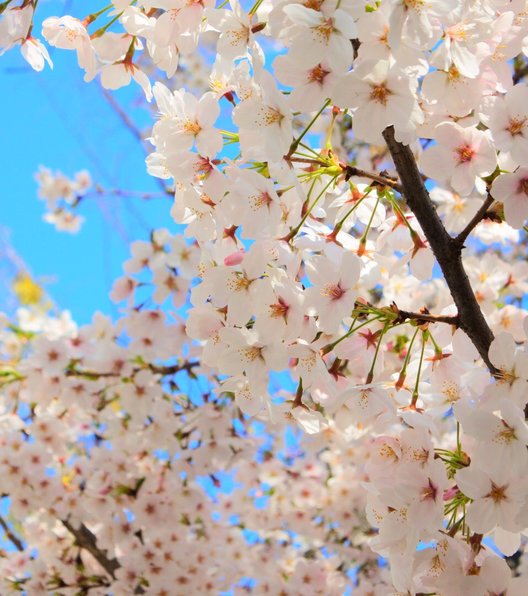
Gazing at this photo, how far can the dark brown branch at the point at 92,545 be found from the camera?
294 centimetres

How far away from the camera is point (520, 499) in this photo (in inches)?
41.0

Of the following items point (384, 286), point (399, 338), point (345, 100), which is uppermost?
point (384, 286)

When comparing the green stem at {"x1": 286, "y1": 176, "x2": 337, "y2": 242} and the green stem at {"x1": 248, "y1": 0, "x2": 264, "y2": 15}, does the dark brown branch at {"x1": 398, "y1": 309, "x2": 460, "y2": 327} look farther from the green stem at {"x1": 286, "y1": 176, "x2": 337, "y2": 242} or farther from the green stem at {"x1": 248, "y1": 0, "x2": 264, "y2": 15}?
the green stem at {"x1": 248, "y1": 0, "x2": 264, "y2": 15}

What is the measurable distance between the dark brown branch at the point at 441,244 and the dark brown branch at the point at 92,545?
2.19m

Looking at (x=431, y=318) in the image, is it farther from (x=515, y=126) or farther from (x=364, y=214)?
(x=515, y=126)

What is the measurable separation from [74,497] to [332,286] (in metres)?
2.13

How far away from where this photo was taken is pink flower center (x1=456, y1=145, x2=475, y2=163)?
115cm

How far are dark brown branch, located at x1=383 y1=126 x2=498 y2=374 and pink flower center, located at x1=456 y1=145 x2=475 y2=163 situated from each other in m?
0.07

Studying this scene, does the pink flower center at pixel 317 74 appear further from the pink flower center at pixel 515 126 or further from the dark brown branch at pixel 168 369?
the dark brown branch at pixel 168 369

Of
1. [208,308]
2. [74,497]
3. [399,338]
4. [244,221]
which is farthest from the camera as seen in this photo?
[74,497]

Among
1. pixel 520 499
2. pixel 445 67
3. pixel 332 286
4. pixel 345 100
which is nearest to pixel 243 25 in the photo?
pixel 345 100

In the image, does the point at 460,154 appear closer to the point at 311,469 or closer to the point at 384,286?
the point at 384,286

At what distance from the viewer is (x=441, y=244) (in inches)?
47.4

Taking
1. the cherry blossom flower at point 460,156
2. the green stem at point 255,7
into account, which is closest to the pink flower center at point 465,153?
the cherry blossom flower at point 460,156
